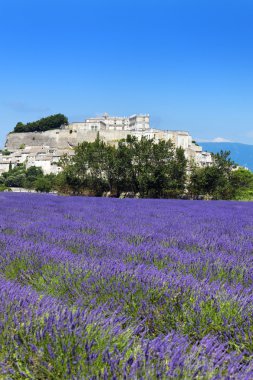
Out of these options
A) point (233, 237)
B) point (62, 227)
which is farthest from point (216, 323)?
point (62, 227)

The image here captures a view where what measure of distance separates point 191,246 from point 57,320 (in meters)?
2.79

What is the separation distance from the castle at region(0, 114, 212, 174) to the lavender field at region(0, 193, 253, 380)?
8038cm

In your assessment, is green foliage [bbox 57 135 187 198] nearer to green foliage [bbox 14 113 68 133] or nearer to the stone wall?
the stone wall

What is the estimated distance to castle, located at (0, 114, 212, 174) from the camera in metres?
87.4

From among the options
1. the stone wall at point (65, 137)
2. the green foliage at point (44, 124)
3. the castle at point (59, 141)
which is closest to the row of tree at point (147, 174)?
the castle at point (59, 141)

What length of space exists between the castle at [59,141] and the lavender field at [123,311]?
8038 cm

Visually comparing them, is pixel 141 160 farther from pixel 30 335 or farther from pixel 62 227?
pixel 30 335

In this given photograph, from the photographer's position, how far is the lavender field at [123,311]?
4.84 feet

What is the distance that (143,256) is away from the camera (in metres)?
3.66

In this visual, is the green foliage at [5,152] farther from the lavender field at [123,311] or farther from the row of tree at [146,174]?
the lavender field at [123,311]

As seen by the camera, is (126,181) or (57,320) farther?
(126,181)

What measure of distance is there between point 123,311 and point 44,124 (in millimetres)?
106389

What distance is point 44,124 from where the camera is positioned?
345ft

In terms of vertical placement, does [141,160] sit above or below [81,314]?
above
